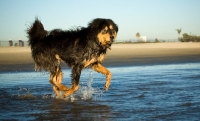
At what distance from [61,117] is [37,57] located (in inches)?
131

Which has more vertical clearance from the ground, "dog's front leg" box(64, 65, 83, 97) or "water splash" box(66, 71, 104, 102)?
"dog's front leg" box(64, 65, 83, 97)

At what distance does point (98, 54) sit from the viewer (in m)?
7.38

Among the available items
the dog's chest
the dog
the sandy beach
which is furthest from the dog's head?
the sandy beach

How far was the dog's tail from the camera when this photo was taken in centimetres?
812

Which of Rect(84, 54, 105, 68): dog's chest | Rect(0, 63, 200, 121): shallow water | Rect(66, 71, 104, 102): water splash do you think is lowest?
Rect(66, 71, 104, 102): water splash

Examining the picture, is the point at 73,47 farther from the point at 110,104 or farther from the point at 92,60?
the point at 110,104

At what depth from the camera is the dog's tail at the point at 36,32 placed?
8117mm

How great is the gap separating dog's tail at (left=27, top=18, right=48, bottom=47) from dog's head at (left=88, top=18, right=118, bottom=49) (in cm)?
161

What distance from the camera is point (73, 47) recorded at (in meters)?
7.59

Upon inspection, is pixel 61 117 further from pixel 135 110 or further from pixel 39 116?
pixel 135 110

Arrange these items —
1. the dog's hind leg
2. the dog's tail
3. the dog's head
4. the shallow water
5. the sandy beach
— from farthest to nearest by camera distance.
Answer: the sandy beach < the dog's tail < the dog's hind leg < the dog's head < the shallow water

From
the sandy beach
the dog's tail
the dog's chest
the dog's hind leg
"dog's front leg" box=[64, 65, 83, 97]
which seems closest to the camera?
"dog's front leg" box=[64, 65, 83, 97]

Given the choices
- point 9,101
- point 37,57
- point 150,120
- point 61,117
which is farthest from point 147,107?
point 37,57

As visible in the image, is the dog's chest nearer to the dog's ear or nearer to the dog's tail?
the dog's ear
